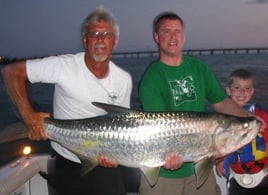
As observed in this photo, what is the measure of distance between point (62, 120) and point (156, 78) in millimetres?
1213

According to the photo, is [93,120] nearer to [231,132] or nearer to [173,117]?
[173,117]

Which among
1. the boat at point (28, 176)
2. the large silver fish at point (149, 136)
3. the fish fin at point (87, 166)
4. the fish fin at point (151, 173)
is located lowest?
the boat at point (28, 176)

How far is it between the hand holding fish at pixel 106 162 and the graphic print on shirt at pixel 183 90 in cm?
102

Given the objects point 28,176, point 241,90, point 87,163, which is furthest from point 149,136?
point 28,176

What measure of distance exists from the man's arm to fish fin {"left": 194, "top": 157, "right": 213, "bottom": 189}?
185cm

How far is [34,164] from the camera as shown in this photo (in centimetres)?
541

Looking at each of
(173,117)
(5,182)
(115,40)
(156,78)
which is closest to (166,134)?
(173,117)

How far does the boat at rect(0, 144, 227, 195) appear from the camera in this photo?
461cm

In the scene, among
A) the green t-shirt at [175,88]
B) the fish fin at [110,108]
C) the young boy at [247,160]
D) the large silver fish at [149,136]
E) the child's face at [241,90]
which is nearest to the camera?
the fish fin at [110,108]

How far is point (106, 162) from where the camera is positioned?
13.6ft

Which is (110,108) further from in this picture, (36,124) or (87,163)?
(36,124)

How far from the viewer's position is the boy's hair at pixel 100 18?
4137 mm

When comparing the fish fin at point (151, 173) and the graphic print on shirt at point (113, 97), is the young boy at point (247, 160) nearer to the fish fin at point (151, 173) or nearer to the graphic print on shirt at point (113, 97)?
the fish fin at point (151, 173)

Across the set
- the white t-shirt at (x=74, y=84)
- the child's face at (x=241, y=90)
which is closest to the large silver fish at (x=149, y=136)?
the white t-shirt at (x=74, y=84)
